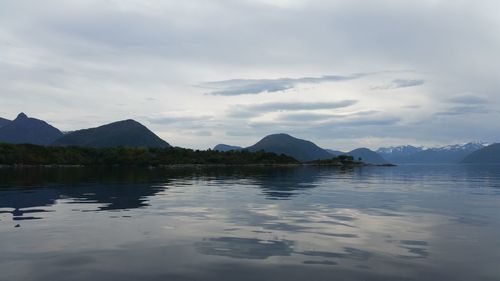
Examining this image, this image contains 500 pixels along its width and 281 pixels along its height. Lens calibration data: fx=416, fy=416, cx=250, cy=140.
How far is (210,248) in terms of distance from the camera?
2464cm

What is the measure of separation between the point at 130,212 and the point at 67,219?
6288 mm

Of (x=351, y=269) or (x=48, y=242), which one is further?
(x=48, y=242)

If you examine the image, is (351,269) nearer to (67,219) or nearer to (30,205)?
(67,219)

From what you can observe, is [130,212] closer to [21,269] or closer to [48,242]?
[48,242]

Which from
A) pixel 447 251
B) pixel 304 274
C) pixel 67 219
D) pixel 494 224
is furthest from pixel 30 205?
pixel 494 224

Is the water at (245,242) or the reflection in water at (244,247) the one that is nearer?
the water at (245,242)

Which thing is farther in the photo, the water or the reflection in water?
the reflection in water

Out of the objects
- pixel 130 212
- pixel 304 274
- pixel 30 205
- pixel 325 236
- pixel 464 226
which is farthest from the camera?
pixel 30 205

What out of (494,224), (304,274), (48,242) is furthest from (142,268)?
(494,224)

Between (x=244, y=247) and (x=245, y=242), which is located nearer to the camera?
(x=244, y=247)

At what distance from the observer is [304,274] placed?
62.8 ft

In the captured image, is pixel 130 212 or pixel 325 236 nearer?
pixel 325 236

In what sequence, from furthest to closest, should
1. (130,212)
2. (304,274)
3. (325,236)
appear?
(130,212) → (325,236) → (304,274)

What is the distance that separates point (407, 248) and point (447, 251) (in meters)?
2.23
